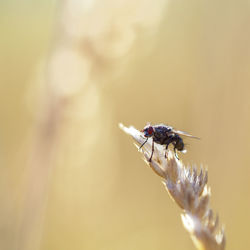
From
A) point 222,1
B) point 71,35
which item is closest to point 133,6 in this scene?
point 71,35

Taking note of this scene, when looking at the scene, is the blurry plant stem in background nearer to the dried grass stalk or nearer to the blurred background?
the blurred background

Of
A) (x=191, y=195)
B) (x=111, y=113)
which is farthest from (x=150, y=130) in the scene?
(x=191, y=195)

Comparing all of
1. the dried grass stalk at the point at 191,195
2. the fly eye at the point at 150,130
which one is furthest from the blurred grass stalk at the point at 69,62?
the dried grass stalk at the point at 191,195

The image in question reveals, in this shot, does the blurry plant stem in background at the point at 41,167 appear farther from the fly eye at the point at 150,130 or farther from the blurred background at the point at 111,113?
the fly eye at the point at 150,130

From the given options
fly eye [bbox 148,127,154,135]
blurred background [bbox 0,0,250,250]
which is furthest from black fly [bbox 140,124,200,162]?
blurred background [bbox 0,0,250,250]

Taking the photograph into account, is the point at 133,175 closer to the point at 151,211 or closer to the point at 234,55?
the point at 151,211

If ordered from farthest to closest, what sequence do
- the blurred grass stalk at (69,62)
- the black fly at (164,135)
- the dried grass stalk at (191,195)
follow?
the black fly at (164,135), the blurred grass stalk at (69,62), the dried grass stalk at (191,195)
